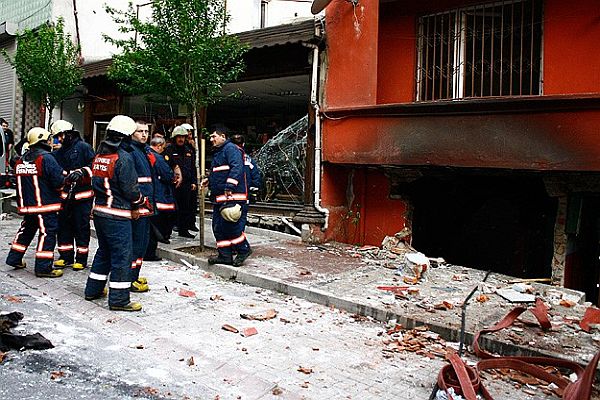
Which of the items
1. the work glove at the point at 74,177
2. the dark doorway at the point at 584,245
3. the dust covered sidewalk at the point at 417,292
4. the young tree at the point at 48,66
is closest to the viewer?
the dust covered sidewalk at the point at 417,292

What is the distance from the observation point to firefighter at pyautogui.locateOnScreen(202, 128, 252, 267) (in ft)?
24.0

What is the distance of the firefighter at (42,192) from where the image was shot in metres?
6.88

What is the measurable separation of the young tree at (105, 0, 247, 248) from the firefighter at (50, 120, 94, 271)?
148 centimetres

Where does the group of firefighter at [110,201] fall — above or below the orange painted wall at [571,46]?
below

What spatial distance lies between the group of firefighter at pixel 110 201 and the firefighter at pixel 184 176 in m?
0.99

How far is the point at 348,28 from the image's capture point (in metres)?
9.24

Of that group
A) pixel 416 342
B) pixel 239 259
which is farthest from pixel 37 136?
pixel 416 342

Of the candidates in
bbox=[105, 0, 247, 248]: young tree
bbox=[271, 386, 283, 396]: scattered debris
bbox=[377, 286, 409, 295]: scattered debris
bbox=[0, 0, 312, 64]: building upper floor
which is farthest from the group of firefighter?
bbox=[0, 0, 312, 64]: building upper floor

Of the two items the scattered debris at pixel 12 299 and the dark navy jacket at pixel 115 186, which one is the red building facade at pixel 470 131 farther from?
the scattered debris at pixel 12 299

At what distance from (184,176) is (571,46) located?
21.1 ft

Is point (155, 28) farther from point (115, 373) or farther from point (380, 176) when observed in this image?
point (115, 373)

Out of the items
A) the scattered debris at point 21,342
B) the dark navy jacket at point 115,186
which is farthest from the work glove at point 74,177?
the scattered debris at point 21,342

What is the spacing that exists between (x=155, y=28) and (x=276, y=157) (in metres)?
3.96

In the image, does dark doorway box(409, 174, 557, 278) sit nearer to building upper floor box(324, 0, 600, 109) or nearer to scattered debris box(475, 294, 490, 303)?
building upper floor box(324, 0, 600, 109)
